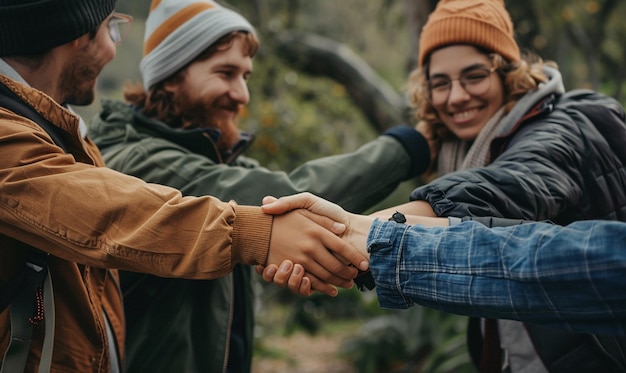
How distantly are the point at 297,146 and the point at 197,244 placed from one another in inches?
198

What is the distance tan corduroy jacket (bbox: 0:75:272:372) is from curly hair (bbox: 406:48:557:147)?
125 cm

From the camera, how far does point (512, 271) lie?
1.67m

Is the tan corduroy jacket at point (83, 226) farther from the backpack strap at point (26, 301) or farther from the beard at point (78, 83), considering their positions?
the beard at point (78, 83)

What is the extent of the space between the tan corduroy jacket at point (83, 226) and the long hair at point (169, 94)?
0.93m

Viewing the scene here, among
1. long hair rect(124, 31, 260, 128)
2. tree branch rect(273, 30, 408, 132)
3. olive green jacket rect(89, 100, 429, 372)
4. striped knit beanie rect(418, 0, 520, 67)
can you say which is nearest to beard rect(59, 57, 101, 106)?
olive green jacket rect(89, 100, 429, 372)

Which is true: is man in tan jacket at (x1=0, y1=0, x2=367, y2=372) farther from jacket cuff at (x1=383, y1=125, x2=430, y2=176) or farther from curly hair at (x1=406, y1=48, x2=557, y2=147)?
curly hair at (x1=406, y1=48, x2=557, y2=147)

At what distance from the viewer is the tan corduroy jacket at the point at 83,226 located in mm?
1888

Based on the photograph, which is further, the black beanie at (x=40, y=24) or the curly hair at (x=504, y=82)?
the curly hair at (x=504, y=82)

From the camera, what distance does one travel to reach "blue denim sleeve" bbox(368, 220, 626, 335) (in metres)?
1.55

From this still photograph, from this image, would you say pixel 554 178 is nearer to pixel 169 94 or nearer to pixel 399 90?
pixel 169 94

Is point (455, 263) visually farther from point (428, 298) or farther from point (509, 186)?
point (509, 186)

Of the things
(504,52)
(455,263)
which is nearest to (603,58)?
(504,52)

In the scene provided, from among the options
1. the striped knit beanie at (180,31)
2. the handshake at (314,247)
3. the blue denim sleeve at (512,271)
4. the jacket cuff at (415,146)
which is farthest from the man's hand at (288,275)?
A: the striped knit beanie at (180,31)

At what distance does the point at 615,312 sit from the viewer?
1568mm
